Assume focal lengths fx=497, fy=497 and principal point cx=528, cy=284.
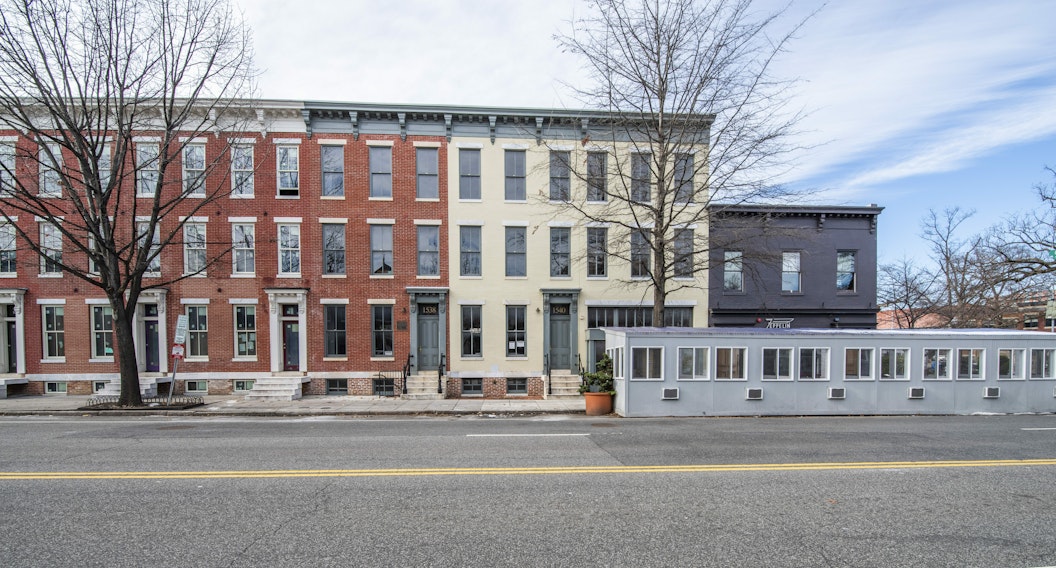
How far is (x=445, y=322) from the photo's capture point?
64.0ft

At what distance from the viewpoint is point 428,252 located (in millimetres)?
19641

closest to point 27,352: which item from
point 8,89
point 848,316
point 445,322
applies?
point 8,89

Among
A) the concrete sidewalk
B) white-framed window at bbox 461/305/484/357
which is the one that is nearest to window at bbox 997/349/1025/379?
the concrete sidewalk

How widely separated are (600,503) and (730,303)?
16.5 m

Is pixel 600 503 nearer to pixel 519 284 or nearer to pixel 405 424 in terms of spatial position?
pixel 405 424

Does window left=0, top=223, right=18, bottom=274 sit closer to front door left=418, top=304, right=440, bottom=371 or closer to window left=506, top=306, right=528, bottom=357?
front door left=418, top=304, right=440, bottom=371

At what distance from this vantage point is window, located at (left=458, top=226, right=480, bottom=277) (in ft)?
64.9

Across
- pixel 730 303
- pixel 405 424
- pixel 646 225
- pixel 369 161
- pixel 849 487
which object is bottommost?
pixel 405 424

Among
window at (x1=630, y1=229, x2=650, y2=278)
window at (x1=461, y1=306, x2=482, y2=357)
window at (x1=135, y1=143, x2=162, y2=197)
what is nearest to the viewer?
window at (x1=135, y1=143, x2=162, y2=197)

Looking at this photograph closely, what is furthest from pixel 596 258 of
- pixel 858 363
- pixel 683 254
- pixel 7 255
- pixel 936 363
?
pixel 7 255

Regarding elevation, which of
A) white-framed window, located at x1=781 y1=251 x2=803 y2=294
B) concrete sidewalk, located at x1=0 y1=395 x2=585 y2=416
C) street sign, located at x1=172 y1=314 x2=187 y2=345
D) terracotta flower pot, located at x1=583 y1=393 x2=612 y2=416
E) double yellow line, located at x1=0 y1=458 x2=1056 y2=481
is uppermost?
white-framed window, located at x1=781 y1=251 x2=803 y2=294

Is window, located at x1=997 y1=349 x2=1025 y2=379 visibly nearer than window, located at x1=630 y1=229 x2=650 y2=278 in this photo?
Yes

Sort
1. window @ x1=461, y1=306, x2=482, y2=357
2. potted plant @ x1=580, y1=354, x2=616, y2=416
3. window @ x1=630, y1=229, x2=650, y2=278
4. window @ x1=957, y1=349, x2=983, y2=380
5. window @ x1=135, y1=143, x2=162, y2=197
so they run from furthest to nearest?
window @ x1=630, y1=229, x2=650, y2=278 → window @ x1=461, y1=306, x2=482, y2=357 → window @ x1=135, y1=143, x2=162, y2=197 → window @ x1=957, y1=349, x2=983, y2=380 → potted plant @ x1=580, y1=354, x2=616, y2=416

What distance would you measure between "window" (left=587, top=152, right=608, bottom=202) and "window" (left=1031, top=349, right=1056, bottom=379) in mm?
14288
